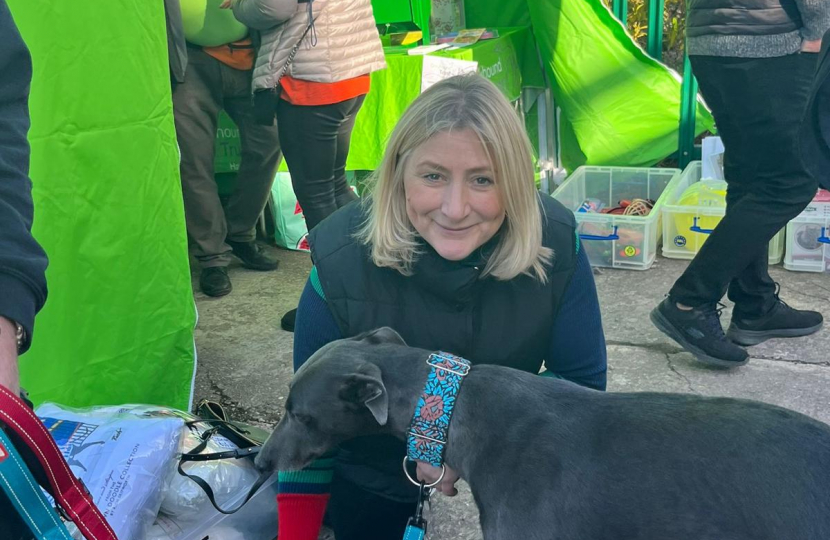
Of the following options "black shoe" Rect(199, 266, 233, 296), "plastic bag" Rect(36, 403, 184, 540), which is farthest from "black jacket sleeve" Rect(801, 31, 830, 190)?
"black shoe" Rect(199, 266, 233, 296)

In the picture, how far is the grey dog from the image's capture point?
166cm

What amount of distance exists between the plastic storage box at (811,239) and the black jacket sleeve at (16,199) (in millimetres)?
4008

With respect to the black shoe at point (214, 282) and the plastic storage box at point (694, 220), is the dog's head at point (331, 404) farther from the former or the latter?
the plastic storage box at point (694, 220)

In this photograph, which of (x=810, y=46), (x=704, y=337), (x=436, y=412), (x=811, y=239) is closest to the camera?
(x=436, y=412)

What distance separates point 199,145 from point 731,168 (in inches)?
102

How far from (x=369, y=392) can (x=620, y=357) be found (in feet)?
7.28

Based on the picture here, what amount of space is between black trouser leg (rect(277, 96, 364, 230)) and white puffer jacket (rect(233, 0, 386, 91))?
0.14 m

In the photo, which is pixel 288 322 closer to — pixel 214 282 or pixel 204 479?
pixel 214 282

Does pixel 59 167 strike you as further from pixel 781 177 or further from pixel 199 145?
pixel 781 177

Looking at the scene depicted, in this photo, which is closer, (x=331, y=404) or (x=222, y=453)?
(x=331, y=404)

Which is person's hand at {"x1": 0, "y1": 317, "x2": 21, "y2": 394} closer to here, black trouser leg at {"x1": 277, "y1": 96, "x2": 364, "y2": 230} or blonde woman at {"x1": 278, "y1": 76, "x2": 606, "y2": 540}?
blonde woman at {"x1": 278, "y1": 76, "x2": 606, "y2": 540}

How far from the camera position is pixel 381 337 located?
2107mm

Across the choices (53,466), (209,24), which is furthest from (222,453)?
(209,24)

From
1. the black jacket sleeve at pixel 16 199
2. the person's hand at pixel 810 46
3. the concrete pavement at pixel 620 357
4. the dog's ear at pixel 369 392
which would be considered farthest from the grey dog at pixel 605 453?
the person's hand at pixel 810 46
